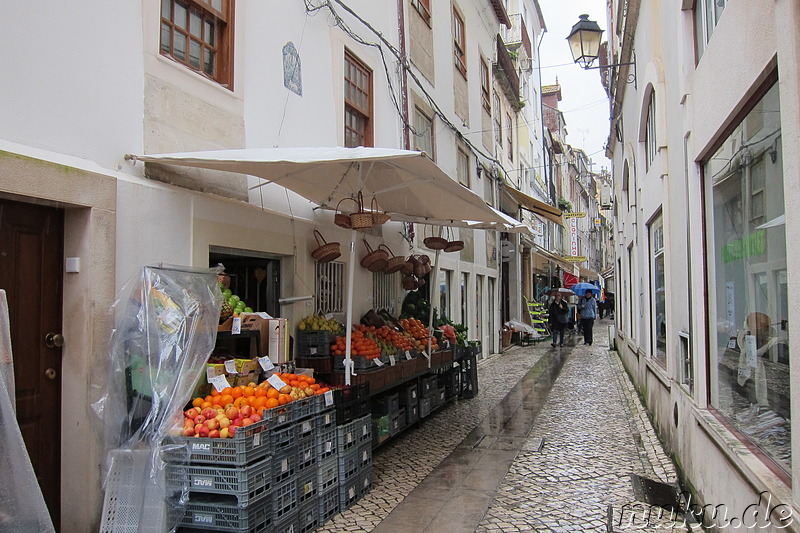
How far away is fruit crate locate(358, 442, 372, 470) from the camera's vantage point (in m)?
5.80

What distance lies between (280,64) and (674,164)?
450cm

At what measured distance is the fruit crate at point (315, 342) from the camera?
6.92 metres

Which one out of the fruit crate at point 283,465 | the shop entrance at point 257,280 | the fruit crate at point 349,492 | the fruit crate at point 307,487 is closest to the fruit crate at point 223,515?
the fruit crate at point 283,465

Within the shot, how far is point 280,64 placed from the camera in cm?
689

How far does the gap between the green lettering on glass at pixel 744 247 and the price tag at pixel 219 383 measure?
397 centimetres

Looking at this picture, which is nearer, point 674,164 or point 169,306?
point 169,306

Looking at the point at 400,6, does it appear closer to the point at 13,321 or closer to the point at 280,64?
the point at 280,64

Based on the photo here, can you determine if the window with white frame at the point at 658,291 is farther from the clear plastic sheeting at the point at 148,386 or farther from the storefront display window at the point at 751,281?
the clear plastic sheeting at the point at 148,386

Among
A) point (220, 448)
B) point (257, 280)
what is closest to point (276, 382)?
point (220, 448)

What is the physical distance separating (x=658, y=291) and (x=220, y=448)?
7.13 m

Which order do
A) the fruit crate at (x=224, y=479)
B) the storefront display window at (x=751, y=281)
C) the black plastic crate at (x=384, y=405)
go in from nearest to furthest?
the storefront display window at (x=751, y=281), the fruit crate at (x=224, y=479), the black plastic crate at (x=384, y=405)

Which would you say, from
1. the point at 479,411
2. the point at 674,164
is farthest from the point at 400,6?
the point at 479,411

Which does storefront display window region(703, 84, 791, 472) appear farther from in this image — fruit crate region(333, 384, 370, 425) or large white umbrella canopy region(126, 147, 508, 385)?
fruit crate region(333, 384, 370, 425)

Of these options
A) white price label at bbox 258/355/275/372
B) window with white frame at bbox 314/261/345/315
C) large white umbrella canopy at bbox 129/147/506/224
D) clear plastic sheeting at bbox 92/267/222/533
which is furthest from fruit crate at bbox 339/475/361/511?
large white umbrella canopy at bbox 129/147/506/224
